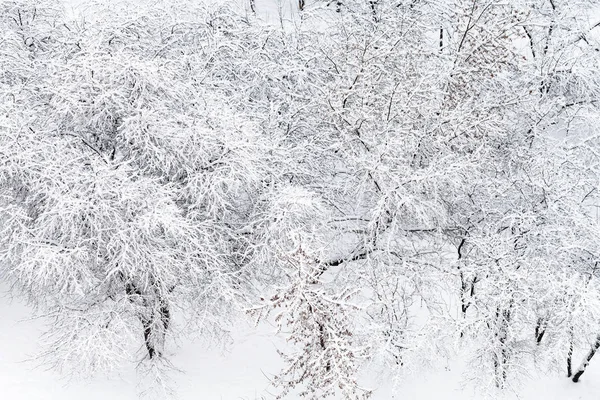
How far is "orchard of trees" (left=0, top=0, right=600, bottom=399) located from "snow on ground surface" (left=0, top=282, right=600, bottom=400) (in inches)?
20.3

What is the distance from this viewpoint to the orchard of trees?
35.0ft

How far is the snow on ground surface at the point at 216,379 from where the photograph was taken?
12.1 metres

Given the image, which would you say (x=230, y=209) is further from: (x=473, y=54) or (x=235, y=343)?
(x=473, y=54)

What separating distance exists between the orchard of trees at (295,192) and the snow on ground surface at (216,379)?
516 mm

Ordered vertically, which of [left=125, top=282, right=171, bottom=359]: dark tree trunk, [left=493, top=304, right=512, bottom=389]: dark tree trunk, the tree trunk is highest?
[left=125, top=282, right=171, bottom=359]: dark tree trunk

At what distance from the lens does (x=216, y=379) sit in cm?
1303

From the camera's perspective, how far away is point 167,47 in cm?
1380

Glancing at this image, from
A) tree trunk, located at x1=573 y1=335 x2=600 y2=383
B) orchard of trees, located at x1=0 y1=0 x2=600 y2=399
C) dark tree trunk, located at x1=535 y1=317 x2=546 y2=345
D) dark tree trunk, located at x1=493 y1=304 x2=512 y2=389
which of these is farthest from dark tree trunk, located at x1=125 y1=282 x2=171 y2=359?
tree trunk, located at x1=573 y1=335 x2=600 y2=383

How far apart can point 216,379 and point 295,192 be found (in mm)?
4803

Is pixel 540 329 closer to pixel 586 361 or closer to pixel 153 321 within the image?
pixel 586 361

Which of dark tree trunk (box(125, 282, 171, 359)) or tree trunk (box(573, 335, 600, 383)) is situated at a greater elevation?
dark tree trunk (box(125, 282, 171, 359))

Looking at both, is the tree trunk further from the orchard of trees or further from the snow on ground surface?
the snow on ground surface

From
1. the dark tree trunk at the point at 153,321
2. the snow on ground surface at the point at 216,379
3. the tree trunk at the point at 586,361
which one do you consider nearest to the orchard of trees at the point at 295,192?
the dark tree trunk at the point at 153,321

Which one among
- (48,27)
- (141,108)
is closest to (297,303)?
(141,108)
